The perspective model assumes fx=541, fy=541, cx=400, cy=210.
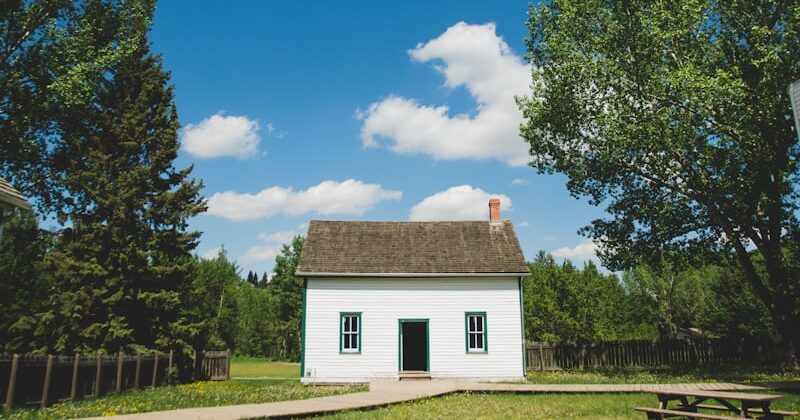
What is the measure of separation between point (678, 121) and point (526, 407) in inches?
530

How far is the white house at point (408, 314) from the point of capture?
22.1 m

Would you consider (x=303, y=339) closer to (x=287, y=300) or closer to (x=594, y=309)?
(x=594, y=309)

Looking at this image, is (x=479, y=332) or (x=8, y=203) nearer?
(x=8, y=203)

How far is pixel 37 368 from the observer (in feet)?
45.3

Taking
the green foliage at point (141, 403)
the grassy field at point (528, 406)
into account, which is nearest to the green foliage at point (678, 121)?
the grassy field at point (528, 406)

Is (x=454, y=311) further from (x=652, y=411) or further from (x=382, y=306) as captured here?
(x=652, y=411)

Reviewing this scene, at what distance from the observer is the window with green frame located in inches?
873

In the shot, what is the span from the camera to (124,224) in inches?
935

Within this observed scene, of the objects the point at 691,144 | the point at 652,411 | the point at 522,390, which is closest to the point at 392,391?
the point at 522,390

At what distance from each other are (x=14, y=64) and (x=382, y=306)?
18.8 meters

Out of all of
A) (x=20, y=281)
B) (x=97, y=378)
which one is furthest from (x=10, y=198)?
(x=20, y=281)

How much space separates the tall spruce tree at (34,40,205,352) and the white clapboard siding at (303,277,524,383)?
6.46 m

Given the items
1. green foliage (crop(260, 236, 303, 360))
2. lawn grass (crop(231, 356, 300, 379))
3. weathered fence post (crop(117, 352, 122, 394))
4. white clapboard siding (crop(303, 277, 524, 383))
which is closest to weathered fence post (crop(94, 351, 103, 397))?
weathered fence post (crop(117, 352, 122, 394))

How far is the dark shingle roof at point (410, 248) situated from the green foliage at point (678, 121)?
4.67 meters
